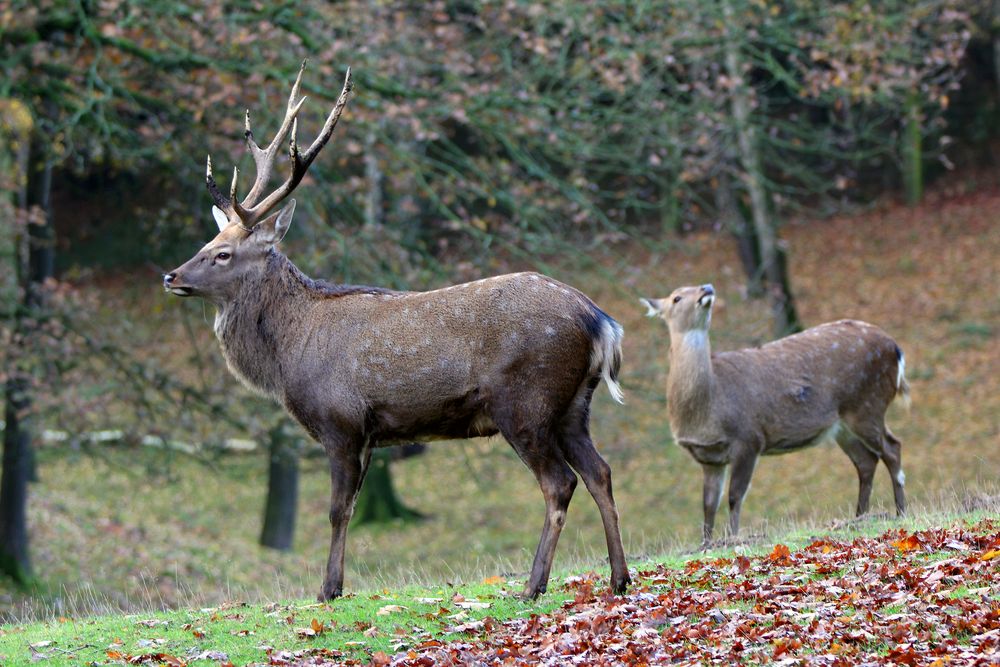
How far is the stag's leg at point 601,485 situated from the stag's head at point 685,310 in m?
3.08

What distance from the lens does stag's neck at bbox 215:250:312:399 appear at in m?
8.00

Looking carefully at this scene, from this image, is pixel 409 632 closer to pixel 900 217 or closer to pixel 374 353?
pixel 374 353

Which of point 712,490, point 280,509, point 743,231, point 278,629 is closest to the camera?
point 278,629

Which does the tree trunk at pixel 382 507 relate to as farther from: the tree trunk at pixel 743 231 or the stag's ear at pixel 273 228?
the stag's ear at pixel 273 228

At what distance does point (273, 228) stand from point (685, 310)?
368 centimetres

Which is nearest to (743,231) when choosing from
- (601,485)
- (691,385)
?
(691,385)

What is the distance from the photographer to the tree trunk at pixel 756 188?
14.5 m

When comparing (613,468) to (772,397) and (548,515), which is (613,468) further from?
(548,515)

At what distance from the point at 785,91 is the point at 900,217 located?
480 cm

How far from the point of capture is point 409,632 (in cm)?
661

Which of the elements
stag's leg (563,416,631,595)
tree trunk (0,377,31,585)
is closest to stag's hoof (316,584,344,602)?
stag's leg (563,416,631,595)

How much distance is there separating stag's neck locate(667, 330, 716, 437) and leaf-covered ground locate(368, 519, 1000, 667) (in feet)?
9.15

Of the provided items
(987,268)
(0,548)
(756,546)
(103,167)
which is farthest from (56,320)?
(987,268)

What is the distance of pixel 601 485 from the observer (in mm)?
7199
